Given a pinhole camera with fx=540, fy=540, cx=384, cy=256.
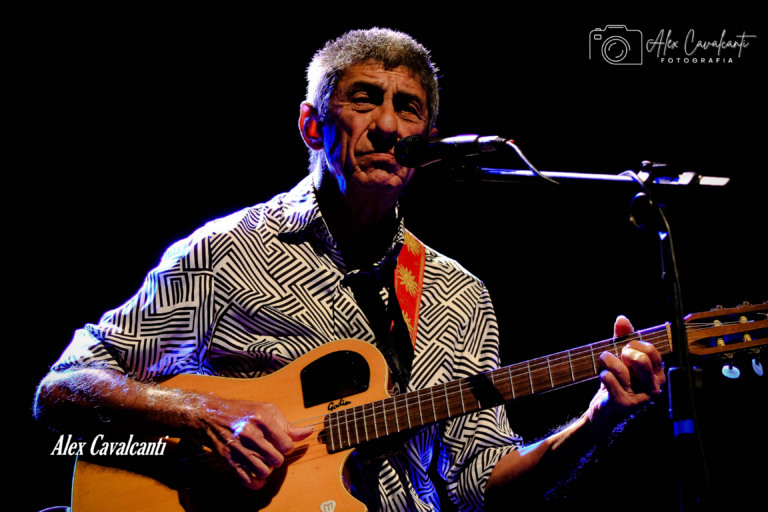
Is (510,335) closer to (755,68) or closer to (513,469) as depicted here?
(513,469)

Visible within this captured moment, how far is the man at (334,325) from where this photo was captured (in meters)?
2.30

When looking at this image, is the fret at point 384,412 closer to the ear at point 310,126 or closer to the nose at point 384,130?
the nose at point 384,130

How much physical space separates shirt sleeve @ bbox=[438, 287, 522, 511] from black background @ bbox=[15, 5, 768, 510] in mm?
913

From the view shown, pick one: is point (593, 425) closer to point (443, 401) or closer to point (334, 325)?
point (443, 401)

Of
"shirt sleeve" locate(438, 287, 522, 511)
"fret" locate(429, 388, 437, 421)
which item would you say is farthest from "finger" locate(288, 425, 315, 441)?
"shirt sleeve" locate(438, 287, 522, 511)

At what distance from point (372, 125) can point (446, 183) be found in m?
0.76

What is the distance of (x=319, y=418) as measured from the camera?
95.5 inches

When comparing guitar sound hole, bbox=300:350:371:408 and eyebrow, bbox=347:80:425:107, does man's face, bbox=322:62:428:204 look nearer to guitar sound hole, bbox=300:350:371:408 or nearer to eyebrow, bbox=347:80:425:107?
eyebrow, bbox=347:80:425:107

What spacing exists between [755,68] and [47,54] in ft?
16.4

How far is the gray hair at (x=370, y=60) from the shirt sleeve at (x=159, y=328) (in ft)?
3.79

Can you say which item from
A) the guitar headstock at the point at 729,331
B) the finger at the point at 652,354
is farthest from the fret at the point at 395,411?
the guitar headstock at the point at 729,331

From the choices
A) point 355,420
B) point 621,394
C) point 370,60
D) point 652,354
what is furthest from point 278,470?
point 370,60

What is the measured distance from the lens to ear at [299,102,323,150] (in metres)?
3.14

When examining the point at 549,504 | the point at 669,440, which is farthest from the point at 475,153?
the point at 669,440
